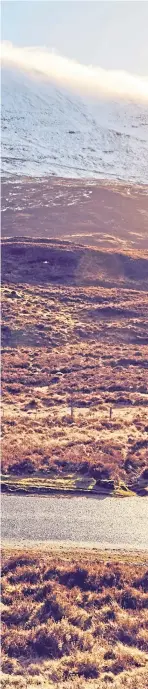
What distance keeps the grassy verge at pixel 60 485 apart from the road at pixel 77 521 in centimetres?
49

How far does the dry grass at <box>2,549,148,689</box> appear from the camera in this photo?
1166cm

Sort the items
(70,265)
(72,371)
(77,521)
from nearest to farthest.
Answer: (77,521) < (72,371) < (70,265)

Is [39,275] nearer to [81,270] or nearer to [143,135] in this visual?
[81,270]

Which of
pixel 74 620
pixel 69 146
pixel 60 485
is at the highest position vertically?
pixel 69 146

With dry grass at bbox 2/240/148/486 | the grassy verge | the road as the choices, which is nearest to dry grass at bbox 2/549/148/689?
the road

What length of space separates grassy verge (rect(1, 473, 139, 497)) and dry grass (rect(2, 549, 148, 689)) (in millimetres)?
3650

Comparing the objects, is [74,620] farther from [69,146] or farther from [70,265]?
[69,146]

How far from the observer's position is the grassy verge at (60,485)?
19234mm

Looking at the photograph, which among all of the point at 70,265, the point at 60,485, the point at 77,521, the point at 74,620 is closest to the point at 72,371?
→ the point at 60,485

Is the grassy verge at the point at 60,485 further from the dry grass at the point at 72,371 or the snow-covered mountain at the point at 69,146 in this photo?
the snow-covered mountain at the point at 69,146

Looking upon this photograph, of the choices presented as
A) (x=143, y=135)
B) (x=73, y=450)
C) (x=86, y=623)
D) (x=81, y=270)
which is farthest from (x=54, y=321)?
(x=143, y=135)

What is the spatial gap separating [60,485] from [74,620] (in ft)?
21.8

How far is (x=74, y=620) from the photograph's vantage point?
13250 millimetres

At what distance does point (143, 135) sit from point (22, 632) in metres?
200
